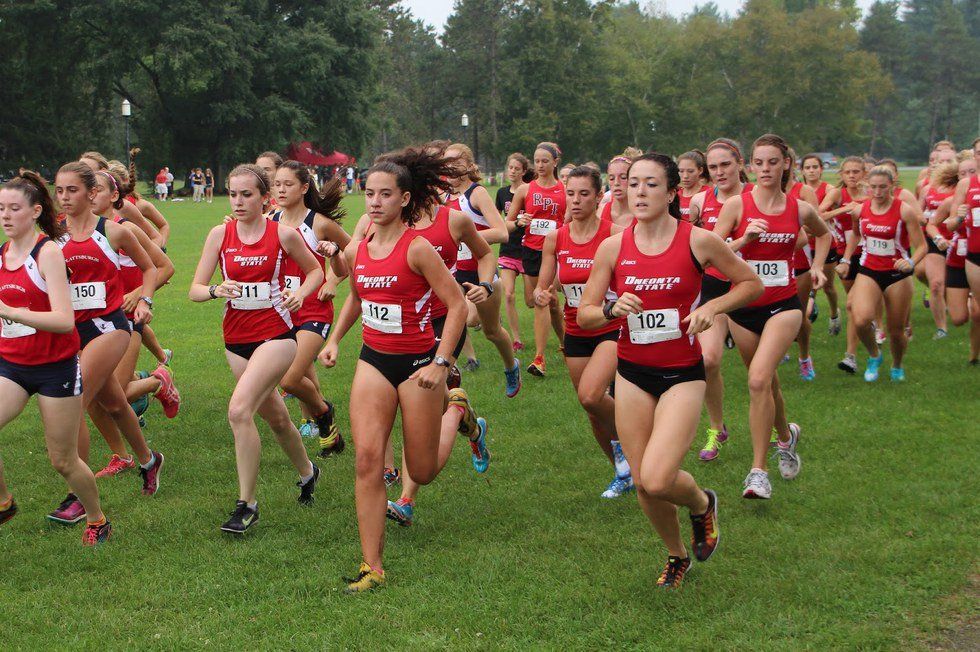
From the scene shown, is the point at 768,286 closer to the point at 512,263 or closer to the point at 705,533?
the point at 705,533

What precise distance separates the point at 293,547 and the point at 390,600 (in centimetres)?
107

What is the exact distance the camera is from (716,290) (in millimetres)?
8281

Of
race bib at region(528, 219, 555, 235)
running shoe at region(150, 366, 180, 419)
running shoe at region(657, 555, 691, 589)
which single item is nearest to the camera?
running shoe at region(657, 555, 691, 589)

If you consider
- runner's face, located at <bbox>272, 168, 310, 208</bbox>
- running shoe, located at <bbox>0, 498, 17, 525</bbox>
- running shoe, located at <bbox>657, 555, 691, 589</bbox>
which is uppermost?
runner's face, located at <bbox>272, 168, 310, 208</bbox>

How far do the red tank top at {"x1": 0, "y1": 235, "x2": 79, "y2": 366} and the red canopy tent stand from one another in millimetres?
52056

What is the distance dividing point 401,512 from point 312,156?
62137mm

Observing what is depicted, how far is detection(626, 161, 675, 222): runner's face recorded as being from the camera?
5320 mm

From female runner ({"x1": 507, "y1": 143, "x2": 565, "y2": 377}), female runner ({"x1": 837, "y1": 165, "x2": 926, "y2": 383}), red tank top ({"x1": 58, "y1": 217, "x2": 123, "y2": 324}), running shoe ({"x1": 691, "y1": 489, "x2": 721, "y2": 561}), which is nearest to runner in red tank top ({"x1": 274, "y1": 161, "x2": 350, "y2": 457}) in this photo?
red tank top ({"x1": 58, "y1": 217, "x2": 123, "y2": 324})

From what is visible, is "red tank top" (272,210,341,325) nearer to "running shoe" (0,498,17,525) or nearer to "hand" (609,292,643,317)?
"running shoe" (0,498,17,525)

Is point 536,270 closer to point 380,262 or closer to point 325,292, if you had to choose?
point 325,292

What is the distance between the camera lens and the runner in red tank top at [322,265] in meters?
7.76

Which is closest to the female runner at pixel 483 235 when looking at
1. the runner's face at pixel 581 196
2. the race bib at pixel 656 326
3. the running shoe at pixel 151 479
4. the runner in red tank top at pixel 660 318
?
the runner's face at pixel 581 196

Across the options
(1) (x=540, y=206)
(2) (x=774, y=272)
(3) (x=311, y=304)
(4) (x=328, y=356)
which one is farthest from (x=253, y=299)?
(1) (x=540, y=206)

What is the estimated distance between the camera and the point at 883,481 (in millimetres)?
7195
